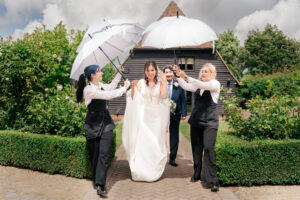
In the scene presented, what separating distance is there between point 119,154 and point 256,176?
12.7ft

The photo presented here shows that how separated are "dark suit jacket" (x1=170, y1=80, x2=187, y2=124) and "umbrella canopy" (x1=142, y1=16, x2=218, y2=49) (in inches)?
57.6

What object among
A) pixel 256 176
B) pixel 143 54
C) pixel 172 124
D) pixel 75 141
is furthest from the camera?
pixel 143 54

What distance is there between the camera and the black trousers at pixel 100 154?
4.95 m

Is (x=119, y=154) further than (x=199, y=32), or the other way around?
(x=119, y=154)

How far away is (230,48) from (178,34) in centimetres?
4147

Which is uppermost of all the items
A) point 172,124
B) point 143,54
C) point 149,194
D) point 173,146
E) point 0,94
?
point 143,54

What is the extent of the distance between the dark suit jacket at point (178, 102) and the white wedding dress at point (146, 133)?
1.02 metres

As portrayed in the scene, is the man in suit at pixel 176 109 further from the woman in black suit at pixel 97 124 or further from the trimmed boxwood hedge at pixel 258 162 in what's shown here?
the woman in black suit at pixel 97 124

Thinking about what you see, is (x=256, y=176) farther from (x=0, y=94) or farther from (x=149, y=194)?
(x=0, y=94)

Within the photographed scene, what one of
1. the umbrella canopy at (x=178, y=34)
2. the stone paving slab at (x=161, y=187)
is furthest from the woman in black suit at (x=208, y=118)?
the umbrella canopy at (x=178, y=34)

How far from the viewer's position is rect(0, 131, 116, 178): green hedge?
235 inches

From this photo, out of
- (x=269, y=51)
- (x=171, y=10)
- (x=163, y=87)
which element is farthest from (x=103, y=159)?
(x=269, y=51)

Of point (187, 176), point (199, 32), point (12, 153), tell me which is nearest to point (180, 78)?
point (199, 32)

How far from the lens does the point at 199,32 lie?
5.53m
